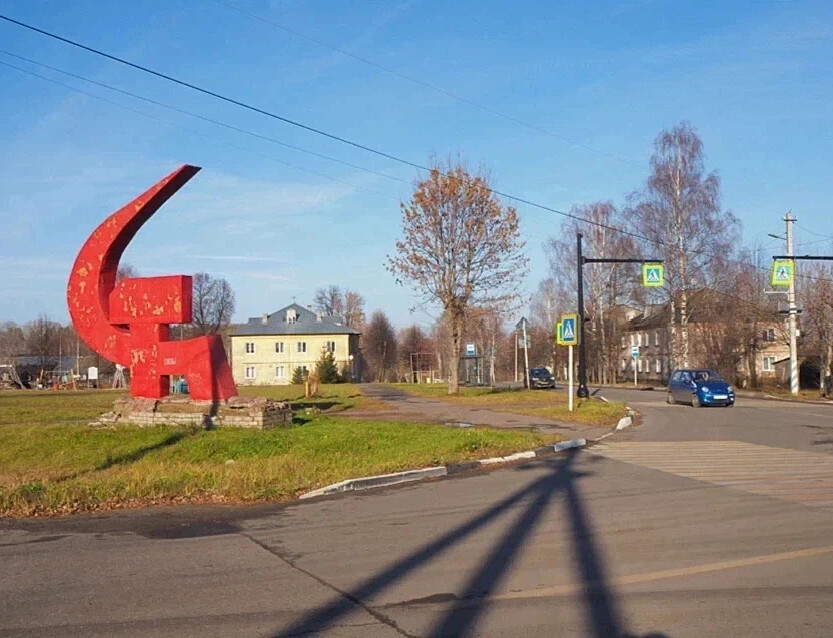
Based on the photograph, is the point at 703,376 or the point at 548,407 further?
the point at 703,376

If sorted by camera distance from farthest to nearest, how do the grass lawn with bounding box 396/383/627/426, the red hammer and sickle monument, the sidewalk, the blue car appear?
1. the blue car
2. the grass lawn with bounding box 396/383/627/426
3. the sidewalk
4. the red hammer and sickle monument

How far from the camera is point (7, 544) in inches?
358

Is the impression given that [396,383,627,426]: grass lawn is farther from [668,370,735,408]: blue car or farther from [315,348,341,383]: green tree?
[315,348,341,383]: green tree

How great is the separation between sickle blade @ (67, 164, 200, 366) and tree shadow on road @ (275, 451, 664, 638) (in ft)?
42.2

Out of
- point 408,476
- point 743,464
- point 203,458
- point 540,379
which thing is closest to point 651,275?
point 743,464

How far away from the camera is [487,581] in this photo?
23.4 feet

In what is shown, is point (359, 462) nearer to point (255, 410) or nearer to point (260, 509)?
point (260, 509)

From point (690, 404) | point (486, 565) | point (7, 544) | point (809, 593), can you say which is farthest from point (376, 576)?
point (690, 404)

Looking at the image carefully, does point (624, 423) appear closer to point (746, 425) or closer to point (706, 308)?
point (746, 425)

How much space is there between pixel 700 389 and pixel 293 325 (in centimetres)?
6670

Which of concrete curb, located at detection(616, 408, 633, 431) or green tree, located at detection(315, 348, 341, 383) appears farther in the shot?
green tree, located at detection(315, 348, 341, 383)

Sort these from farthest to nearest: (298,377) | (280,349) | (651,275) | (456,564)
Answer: (280,349), (298,377), (651,275), (456,564)

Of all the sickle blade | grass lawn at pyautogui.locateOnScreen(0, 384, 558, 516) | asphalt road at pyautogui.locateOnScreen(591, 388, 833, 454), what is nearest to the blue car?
asphalt road at pyautogui.locateOnScreen(591, 388, 833, 454)

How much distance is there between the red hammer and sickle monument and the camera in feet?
66.9
